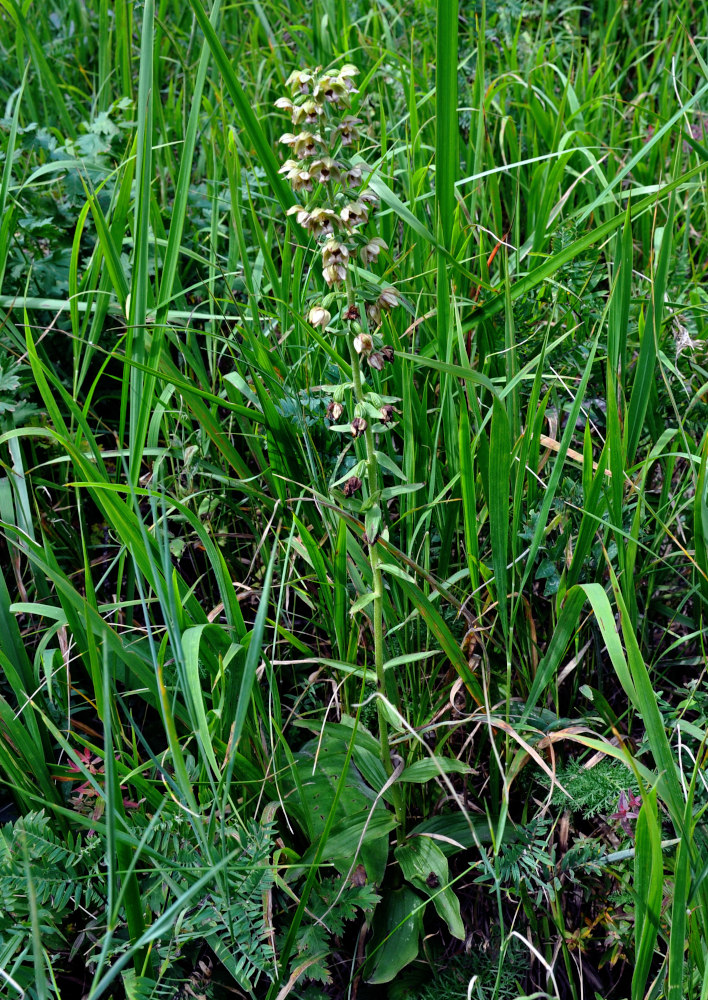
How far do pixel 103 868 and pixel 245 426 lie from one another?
1.09 m

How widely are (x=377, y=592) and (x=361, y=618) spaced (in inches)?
11.7

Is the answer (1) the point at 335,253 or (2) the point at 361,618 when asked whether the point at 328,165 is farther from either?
(2) the point at 361,618

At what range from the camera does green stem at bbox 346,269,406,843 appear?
57.6 inches

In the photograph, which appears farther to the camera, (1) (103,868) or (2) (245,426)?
(2) (245,426)

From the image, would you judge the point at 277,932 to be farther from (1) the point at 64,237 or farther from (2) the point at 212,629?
(1) the point at 64,237

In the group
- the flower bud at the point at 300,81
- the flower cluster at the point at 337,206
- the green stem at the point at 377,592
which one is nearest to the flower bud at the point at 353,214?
the flower cluster at the point at 337,206

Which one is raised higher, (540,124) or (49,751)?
(540,124)

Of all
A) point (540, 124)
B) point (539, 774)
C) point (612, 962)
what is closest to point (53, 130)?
point (540, 124)

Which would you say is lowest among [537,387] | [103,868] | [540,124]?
[103,868]

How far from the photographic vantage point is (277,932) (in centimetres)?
144

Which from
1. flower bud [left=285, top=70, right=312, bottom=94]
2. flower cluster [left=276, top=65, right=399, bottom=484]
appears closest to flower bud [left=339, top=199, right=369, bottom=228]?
flower cluster [left=276, top=65, right=399, bottom=484]

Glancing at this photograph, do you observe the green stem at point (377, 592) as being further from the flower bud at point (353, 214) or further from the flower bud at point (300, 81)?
the flower bud at point (300, 81)

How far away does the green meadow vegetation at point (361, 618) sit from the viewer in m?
1.30

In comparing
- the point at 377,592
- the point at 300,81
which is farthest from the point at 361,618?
the point at 300,81
